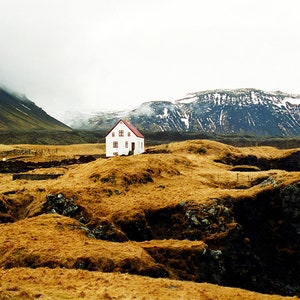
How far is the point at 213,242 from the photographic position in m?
37.5

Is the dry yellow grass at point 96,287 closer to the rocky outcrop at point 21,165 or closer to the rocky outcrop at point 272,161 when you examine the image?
the rocky outcrop at point 21,165

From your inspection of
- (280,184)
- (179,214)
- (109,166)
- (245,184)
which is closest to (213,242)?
(179,214)

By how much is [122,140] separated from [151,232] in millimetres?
61038

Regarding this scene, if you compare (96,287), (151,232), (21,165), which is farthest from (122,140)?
(96,287)

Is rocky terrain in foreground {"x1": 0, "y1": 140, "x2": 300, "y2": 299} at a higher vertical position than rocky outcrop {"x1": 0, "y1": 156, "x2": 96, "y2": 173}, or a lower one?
lower

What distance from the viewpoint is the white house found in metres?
98.1

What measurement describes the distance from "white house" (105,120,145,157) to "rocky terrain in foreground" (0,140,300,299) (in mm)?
38786

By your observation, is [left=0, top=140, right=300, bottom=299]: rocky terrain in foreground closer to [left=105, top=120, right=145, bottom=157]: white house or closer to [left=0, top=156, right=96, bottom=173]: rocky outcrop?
[left=0, top=156, right=96, bottom=173]: rocky outcrop

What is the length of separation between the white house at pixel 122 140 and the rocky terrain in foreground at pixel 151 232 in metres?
38.8

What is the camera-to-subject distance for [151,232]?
39.3 meters

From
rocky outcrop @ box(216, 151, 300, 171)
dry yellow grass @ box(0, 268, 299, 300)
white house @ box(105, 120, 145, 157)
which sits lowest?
dry yellow grass @ box(0, 268, 299, 300)

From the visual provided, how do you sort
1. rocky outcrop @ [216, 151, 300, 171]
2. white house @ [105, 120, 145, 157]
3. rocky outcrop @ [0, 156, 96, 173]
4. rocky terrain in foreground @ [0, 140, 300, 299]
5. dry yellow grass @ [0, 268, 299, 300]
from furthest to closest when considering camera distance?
1. white house @ [105, 120, 145, 157]
2. rocky outcrop @ [216, 151, 300, 171]
3. rocky outcrop @ [0, 156, 96, 173]
4. rocky terrain in foreground @ [0, 140, 300, 299]
5. dry yellow grass @ [0, 268, 299, 300]

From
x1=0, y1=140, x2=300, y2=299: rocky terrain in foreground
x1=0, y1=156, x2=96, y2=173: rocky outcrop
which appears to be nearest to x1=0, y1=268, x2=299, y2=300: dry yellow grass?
x1=0, y1=140, x2=300, y2=299: rocky terrain in foreground

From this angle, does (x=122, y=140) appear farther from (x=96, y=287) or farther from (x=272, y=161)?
(x=96, y=287)
